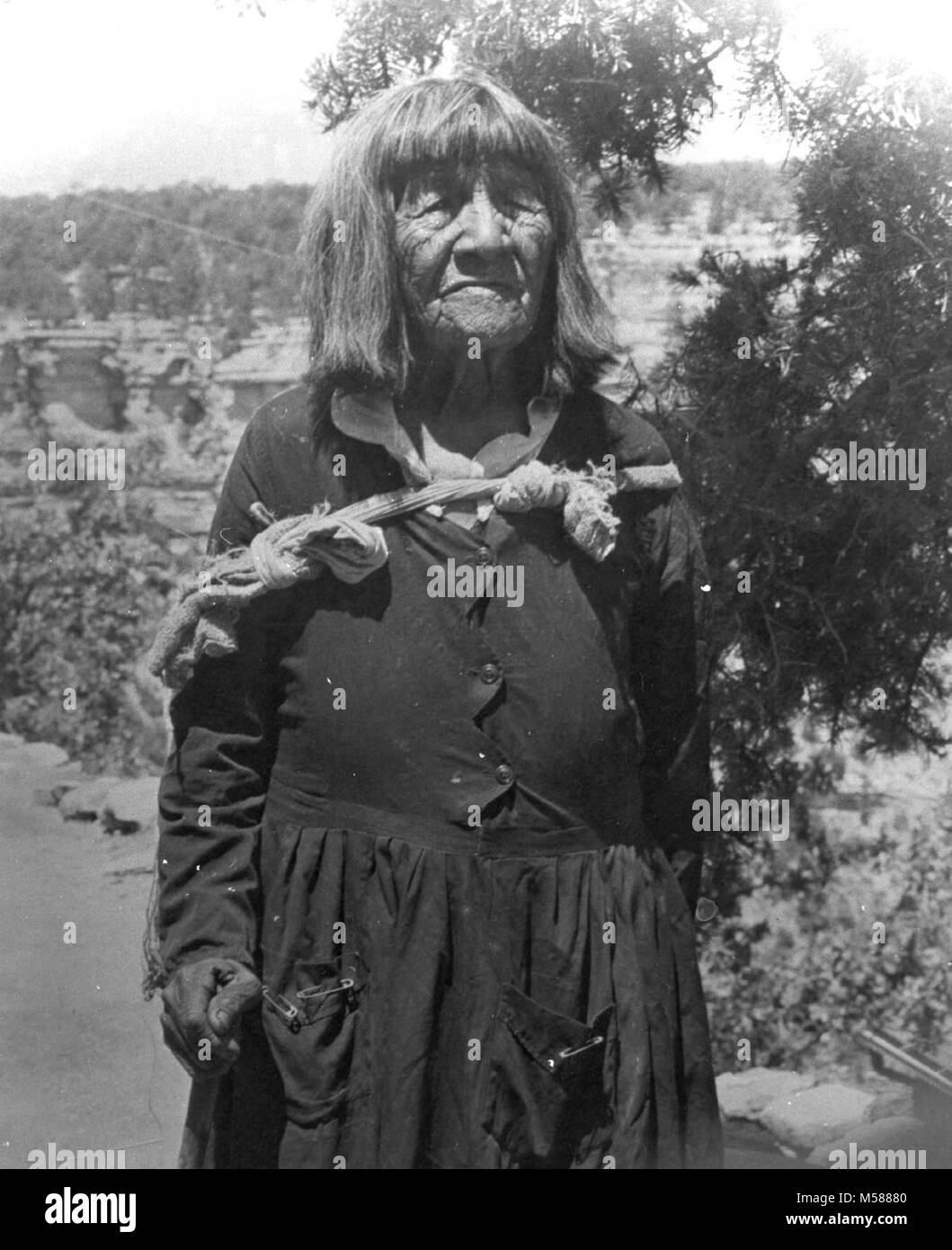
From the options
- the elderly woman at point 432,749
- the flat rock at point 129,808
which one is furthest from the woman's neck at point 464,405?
the flat rock at point 129,808

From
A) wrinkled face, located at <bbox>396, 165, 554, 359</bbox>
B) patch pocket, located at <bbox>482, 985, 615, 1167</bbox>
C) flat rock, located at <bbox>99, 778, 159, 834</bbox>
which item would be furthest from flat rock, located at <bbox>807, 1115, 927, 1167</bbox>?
wrinkled face, located at <bbox>396, 165, 554, 359</bbox>

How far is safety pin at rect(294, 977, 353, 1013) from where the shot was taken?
5.76ft

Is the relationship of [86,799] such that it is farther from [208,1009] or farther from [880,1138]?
[880,1138]

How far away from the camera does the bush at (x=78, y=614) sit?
2426 mm

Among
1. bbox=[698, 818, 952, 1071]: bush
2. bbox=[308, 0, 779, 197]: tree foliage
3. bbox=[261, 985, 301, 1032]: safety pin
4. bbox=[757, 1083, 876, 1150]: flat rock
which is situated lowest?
bbox=[757, 1083, 876, 1150]: flat rock

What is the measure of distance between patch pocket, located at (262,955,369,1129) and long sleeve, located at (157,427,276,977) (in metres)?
0.06

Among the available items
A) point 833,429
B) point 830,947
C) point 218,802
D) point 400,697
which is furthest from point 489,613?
point 830,947

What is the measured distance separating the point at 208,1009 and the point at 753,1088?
125 cm

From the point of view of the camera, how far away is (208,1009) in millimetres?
1710

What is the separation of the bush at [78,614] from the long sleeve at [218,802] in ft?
2.21

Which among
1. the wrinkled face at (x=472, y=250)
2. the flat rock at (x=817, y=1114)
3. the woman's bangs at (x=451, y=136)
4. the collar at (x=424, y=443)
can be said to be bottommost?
the flat rock at (x=817, y=1114)

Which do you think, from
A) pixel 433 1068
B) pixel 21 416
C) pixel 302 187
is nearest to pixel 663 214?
pixel 302 187

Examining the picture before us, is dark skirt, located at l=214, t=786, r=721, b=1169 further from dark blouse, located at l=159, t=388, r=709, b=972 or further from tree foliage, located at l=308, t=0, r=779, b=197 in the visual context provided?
tree foliage, located at l=308, t=0, r=779, b=197

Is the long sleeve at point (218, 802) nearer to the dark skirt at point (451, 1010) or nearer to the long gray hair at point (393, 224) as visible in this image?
the dark skirt at point (451, 1010)
